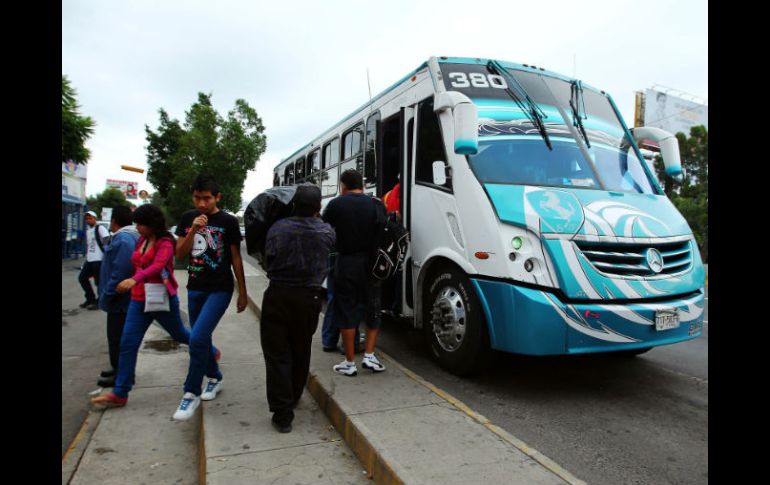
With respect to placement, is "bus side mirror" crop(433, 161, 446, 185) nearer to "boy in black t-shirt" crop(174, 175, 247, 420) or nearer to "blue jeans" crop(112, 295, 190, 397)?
"boy in black t-shirt" crop(174, 175, 247, 420)

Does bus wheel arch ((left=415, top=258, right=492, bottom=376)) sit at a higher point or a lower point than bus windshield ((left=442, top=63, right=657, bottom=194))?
lower

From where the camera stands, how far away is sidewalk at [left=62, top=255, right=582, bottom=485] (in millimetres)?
2652

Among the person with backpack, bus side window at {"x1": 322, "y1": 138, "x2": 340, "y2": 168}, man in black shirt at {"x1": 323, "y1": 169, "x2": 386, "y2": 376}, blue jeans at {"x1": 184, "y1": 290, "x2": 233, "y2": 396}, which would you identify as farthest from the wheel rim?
the person with backpack

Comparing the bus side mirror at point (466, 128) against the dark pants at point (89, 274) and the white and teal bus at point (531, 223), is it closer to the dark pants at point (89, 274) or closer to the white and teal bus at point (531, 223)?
the white and teal bus at point (531, 223)

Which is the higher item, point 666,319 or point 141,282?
point 141,282

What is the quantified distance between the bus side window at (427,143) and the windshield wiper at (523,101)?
2.40ft

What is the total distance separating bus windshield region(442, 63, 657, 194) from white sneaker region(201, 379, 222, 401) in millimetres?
2827

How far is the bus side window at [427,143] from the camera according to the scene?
4.78 metres

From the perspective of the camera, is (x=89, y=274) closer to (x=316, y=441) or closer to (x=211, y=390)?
(x=211, y=390)

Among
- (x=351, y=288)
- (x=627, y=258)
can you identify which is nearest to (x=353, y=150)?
(x=351, y=288)

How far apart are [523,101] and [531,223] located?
157 centimetres

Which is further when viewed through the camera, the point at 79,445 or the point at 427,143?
the point at 427,143

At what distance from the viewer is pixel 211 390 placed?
13.2ft
